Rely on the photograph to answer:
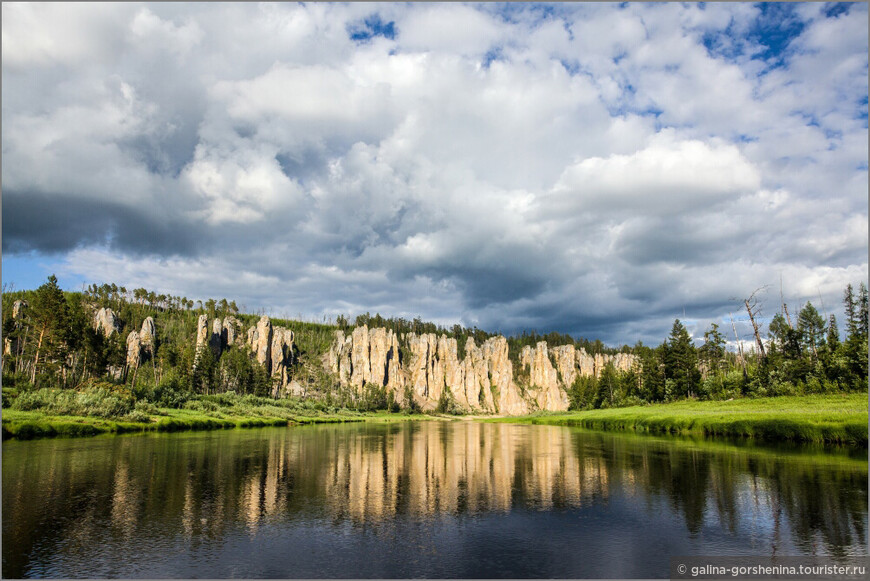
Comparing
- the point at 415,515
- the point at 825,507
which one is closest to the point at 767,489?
the point at 825,507

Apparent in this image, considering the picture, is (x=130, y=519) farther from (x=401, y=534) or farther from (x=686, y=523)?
(x=686, y=523)

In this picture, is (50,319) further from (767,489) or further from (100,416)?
(767,489)

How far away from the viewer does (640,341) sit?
15162cm

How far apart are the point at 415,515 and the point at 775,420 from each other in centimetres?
4091

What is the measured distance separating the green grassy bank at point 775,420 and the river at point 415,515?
715 cm

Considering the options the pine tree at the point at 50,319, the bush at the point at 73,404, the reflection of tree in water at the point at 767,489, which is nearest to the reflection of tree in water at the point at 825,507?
the reflection of tree in water at the point at 767,489

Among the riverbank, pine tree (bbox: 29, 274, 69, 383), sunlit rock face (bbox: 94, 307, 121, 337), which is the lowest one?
the riverbank

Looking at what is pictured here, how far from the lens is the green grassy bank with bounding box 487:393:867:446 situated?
38.8 m

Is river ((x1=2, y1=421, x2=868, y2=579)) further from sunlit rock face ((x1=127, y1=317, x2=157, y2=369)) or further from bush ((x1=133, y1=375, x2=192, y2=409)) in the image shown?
sunlit rock face ((x1=127, y1=317, x2=157, y2=369))

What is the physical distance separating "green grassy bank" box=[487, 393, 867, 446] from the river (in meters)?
7.15

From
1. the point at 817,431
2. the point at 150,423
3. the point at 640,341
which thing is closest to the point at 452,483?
the point at 817,431

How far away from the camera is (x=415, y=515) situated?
18.8 m

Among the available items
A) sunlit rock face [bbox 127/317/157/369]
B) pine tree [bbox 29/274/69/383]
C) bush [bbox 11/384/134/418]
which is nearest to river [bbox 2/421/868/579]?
bush [bbox 11/384/134/418]

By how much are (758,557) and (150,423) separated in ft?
217
